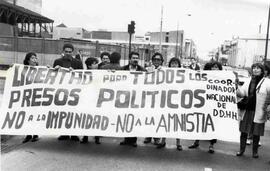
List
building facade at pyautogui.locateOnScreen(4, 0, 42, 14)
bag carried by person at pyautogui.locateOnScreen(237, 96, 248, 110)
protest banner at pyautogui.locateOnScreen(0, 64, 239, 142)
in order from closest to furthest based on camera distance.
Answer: protest banner at pyautogui.locateOnScreen(0, 64, 239, 142) → bag carried by person at pyautogui.locateOnScreen(237, 96, 248, 110) → building facade at pyautogui.locateOnScreen(4, 0, 42, 14)

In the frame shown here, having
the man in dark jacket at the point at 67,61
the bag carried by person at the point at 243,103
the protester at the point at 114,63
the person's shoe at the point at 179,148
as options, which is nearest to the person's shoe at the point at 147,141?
the person's shoe at the point at 179,148

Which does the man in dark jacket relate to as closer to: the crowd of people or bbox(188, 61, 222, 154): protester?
the crowd of people

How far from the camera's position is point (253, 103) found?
6848 millimetres

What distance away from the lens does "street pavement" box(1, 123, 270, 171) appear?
5789 mm

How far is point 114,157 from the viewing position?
6.33 m

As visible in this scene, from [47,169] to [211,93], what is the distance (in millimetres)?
3218

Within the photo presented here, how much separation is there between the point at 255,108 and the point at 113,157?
2.71 m

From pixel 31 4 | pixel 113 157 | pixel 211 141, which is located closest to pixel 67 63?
pixel 113 157

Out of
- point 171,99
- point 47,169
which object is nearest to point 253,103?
point 171,99

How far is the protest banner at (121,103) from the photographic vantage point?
6.62 meters

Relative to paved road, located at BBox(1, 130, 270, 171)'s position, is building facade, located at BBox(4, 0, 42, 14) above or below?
above

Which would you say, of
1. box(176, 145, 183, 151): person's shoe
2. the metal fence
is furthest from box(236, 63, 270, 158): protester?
the metal fence

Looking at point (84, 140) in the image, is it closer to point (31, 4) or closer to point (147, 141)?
point (147, 141)

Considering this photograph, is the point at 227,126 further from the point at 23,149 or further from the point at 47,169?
the point at 23,149
